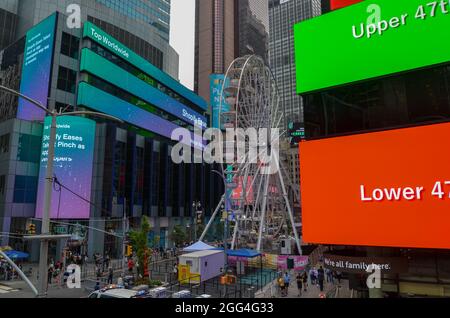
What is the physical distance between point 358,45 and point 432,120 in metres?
4.24

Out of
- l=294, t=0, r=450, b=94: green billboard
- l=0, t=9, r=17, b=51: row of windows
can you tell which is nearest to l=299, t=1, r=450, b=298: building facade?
l=294, t=0, r=450, b=94: green billboard

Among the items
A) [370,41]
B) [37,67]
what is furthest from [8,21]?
[370,41]

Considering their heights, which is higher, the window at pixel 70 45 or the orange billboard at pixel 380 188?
the window at pixel 70 45

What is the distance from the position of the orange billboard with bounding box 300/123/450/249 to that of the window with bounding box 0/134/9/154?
3998 centimetres

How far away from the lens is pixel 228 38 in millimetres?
194750

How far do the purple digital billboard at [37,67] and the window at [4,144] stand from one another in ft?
18.1

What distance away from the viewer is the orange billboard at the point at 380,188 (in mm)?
11367

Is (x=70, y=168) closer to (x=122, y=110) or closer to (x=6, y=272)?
(x=6, y=272)

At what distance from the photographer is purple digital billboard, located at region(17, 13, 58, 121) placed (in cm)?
4653

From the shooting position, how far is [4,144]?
41.9 metres

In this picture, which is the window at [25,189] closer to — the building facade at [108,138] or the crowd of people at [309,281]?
the building facade at [108,138]

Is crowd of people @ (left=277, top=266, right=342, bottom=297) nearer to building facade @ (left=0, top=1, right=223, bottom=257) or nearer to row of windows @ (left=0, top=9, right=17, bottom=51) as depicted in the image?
building facade @ (left=0, top=1, right=223, bottom=257)

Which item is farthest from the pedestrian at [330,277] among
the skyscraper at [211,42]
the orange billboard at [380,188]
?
the skyscraper at [211,42]
